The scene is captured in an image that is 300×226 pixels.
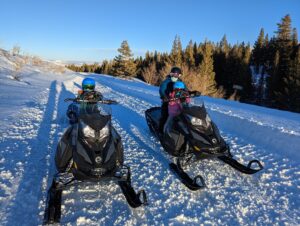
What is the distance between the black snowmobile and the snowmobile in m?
1.06

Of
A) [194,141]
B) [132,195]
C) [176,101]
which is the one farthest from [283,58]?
[132,195]

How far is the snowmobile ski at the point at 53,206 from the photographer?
11.0ft

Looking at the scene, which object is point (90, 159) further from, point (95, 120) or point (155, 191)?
point (155, 191)

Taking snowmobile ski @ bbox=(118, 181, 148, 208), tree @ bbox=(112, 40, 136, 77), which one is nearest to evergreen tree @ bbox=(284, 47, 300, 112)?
tree @ bbox=(112, 40, 136, 77)

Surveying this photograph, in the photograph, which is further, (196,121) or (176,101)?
(176,101)

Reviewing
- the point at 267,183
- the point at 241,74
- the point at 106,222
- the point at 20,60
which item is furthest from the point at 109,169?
the point at 241,74

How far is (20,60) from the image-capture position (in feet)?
89.2

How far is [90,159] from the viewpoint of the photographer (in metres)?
3.99

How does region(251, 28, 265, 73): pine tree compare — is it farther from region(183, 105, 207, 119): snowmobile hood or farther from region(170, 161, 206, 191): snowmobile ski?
region(170, 161, 206, 191): snowmobile ski

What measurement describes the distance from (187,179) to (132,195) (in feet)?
3.51

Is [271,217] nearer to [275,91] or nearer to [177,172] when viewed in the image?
[177,172]

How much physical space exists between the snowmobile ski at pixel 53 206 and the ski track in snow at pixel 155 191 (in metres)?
0.11

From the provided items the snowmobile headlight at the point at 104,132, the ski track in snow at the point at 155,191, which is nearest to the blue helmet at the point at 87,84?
the ski track in snow at the point at 155,191

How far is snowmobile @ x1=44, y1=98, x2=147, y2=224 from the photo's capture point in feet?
12.9
